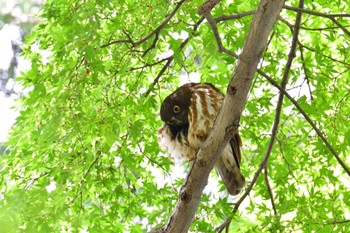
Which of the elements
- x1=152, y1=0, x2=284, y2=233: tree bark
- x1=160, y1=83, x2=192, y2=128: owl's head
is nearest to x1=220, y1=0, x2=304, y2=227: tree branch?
x1=160, y1=83, x2=192, y2=128: owl's head

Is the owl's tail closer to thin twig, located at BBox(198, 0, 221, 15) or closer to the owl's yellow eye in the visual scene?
the owl's yellow eye

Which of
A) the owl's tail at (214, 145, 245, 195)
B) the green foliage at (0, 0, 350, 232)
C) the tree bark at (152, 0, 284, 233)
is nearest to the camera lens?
the tree bark at (152, 0, 284, 233)

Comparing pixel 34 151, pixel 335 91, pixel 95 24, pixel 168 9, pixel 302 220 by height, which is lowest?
pixel 34 151

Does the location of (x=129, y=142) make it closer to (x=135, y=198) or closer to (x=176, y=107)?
(x=135, y=198)

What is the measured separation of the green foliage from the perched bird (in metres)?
0.18

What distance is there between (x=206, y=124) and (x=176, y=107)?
207mm

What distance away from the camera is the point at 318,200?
3691 millimetres

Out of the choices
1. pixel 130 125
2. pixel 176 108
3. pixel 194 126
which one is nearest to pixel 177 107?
pixel 176 108

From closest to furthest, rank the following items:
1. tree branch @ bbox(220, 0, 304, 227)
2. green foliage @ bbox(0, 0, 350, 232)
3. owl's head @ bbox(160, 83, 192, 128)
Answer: green foliage @ bbox(0, 0, 350, 232), owl's head @ bbox(160, 83, 192, 128), tree branch @ bbox(220, 0, 304, 227)

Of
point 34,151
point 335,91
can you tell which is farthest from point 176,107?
point 335,91

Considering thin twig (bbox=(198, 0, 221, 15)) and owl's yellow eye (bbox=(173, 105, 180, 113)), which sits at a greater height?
thin twig (bbox=(198, 0, 221, 15))

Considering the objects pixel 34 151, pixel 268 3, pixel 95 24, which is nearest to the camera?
pixel 268 3

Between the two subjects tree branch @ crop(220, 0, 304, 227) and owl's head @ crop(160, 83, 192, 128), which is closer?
owl's head @ crop(160, 83, 192, 128)

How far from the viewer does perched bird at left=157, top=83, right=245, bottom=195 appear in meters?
3.24
